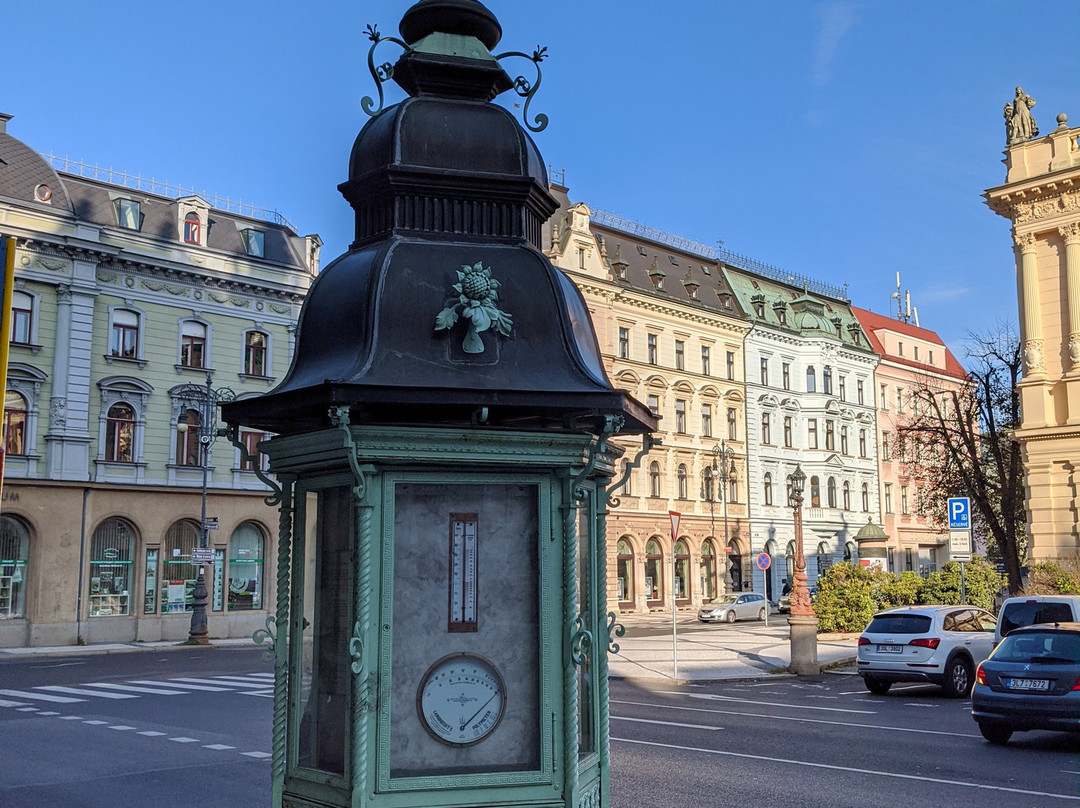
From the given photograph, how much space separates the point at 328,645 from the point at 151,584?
3399 centimetres

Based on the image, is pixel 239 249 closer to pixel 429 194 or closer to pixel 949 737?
pixel 949 737

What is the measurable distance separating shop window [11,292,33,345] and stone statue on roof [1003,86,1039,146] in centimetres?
3297

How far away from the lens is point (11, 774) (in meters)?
10.9

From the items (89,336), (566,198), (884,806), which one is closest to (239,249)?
(89,336)

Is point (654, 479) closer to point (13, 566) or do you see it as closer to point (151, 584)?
point (151, 584)

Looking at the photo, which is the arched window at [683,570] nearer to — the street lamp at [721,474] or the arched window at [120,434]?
the street lamp at [721,474]

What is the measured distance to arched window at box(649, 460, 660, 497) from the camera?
176ft

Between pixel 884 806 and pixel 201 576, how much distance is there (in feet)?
93.2

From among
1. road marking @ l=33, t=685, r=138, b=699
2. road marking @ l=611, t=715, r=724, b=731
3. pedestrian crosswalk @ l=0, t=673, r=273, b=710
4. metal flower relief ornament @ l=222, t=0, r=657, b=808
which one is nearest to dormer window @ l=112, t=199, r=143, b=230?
pedestrian crosswalk @ l=0, t=673, r=273, b=710

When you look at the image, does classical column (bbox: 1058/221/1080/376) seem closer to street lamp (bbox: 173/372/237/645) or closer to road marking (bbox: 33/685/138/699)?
street lamp (bbox: 173/372/237/645)

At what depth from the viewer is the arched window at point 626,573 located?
51.7 m

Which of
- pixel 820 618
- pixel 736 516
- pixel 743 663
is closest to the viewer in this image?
pixel 743 663

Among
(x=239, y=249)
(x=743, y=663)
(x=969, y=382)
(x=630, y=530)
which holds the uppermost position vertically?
(x=239, y=249)

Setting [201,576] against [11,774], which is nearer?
[11,774]
